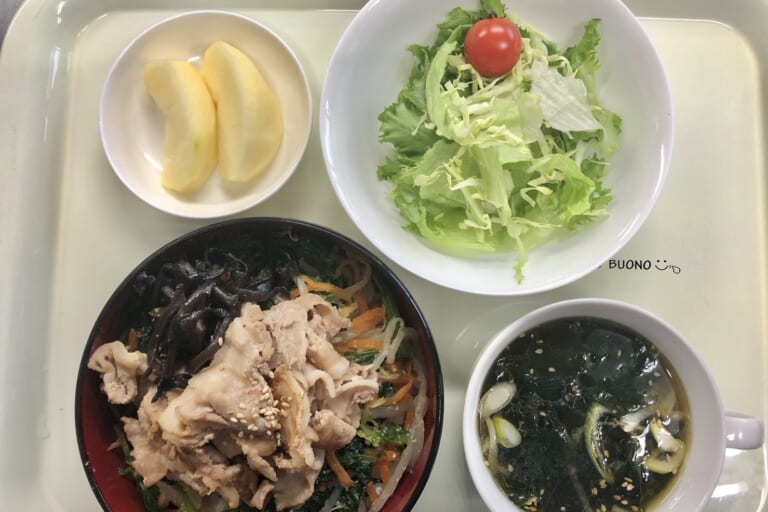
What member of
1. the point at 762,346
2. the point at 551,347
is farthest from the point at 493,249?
the point at 762,346

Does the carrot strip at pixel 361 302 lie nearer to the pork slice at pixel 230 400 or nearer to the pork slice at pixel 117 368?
the pork slice at pixel 230 400

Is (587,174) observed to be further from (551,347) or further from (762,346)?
(762,346)

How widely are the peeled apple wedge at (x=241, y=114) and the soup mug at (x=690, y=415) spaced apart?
2.67 ft

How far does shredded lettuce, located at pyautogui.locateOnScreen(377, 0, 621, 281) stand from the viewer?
1651 millimetres

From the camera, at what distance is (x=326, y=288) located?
5.32 ft

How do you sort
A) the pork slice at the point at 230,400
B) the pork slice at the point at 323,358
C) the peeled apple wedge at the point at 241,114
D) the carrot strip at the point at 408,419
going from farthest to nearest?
the peeled apple wedge at the point at 241,114, the carrot strip at the point at 408,419, the pork slice at the point at 323,358, the pork slice at the point at 230,400

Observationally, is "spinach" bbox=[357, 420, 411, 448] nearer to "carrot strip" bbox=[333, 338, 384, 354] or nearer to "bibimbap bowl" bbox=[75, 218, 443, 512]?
"bibimbap bowl" bbox=[75, 218, 443, 512]

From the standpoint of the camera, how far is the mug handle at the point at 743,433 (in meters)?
1.42

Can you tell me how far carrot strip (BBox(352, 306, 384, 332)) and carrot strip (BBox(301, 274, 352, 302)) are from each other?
7 centimetres

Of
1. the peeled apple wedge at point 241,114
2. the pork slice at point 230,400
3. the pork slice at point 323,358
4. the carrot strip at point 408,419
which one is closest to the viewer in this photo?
the pork slice at point 230,400

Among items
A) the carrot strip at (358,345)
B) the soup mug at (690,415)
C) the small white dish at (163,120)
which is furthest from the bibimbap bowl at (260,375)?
the small white dish at (163,120)

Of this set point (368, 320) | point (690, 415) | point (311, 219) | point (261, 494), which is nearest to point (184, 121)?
point (311, 219)

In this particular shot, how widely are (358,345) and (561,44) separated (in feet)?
3.38

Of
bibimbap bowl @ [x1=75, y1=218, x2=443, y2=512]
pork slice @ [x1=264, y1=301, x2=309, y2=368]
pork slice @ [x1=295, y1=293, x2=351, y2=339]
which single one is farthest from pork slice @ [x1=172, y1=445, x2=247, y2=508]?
pork slice @ [x1=295, y1=293, x2=351, y2=339]
